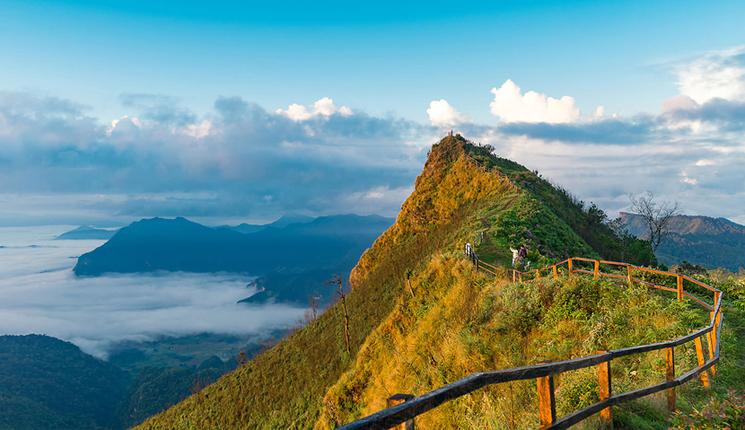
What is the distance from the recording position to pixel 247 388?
67.4m

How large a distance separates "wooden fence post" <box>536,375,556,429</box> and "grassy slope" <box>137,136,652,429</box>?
1114 inches

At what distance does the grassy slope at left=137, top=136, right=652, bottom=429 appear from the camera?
141 ft

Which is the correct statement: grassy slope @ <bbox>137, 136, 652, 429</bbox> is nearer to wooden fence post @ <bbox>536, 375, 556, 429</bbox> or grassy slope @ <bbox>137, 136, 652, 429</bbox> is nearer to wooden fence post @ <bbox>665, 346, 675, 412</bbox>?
wooden fence post @ <bbox>665, 346, 675, 412</bbox>

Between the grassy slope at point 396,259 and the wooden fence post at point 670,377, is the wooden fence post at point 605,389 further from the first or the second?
the grassy slope at point 396,259

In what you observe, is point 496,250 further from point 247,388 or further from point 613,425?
point 247,388

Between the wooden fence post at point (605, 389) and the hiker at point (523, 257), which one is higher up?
the wooden fence post at point (605, 389)

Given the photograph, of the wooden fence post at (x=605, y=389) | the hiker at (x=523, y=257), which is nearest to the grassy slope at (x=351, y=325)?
the hiker at (x=523, y=257)

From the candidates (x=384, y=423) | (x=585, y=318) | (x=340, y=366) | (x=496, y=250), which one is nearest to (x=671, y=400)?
(x=585, y=318)

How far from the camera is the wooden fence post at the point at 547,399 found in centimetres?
592

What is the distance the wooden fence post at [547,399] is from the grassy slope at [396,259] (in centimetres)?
2830

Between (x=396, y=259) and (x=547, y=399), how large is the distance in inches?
2533

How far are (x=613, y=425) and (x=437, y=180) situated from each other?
245 feet

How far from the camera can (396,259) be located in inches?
2761

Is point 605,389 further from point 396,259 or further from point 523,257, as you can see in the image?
point 396,259
